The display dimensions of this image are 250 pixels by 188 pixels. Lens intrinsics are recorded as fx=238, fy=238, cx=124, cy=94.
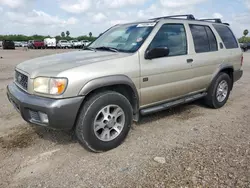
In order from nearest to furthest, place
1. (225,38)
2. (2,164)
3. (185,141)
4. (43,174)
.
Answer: (43,174), (2,164), (185,141), (225,38)

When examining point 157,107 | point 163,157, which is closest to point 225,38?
point 157,107

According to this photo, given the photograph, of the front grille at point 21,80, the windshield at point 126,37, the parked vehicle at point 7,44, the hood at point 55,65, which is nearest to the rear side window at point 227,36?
the windshield at point 126,37

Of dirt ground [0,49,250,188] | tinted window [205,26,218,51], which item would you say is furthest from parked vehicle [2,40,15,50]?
tinted window [205,26,218,51]

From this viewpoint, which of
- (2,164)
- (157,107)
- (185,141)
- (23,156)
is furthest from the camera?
(157,107)

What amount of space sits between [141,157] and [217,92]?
2812 millimetres

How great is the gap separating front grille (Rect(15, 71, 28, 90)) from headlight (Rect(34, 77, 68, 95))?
32cm

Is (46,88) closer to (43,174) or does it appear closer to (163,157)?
(43,174)

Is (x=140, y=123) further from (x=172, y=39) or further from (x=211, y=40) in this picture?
(x=211, y=40)

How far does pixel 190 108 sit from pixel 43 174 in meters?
3.56

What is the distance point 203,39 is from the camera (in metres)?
4.69

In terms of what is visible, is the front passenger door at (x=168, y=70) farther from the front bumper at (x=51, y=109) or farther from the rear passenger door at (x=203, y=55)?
the front bumper at (x=51, y=109)

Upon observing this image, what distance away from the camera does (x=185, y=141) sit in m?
3.63

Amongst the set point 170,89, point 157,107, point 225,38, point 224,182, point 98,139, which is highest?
point 225,38

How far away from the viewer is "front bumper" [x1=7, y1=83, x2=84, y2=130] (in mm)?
2793
